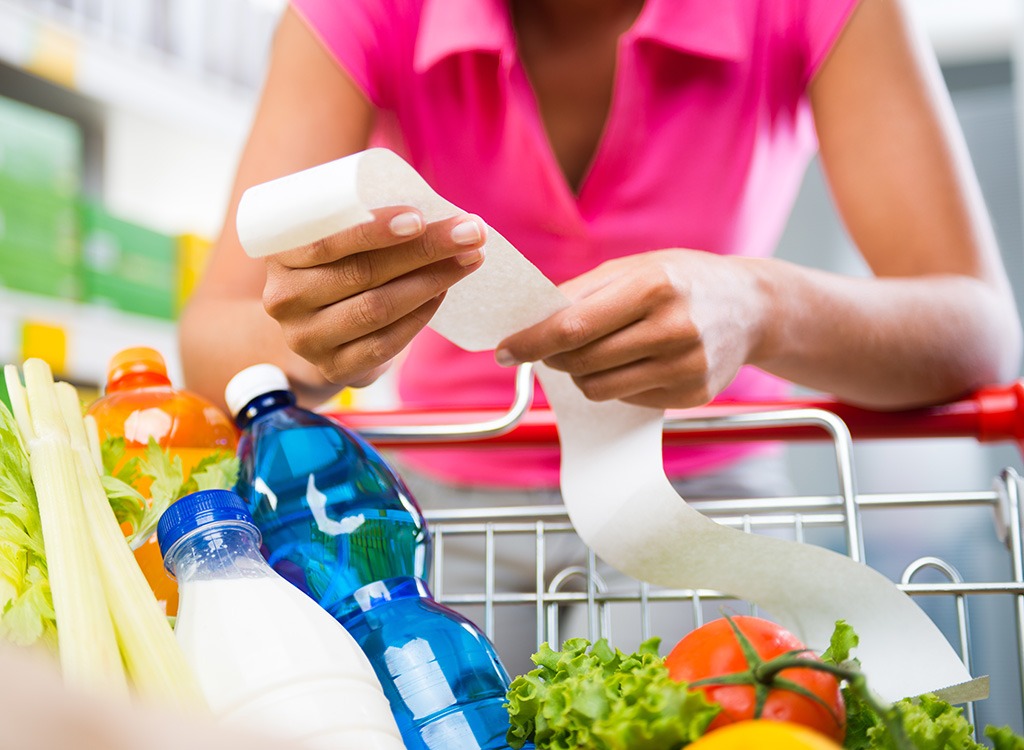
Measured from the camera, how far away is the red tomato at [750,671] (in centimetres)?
45

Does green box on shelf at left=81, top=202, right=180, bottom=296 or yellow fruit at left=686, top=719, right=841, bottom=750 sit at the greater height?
green box on shelf at left=81, top=202, right=180, bottom=296

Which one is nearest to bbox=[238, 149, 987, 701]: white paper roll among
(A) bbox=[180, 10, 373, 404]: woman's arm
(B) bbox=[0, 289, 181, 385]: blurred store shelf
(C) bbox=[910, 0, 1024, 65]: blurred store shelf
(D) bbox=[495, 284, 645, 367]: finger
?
(D) bbox=[495, 284, 645, 367]: finger

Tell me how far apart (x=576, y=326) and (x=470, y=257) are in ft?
0.33

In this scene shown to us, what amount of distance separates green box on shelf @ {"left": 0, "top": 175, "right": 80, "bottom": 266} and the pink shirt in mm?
807

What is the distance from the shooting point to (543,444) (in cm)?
88

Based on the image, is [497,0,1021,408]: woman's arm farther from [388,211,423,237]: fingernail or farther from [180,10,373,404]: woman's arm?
[180,10,373,404]: woman's arm

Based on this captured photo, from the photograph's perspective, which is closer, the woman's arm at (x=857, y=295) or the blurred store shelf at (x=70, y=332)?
the woman's arm at (x=857, y=295)

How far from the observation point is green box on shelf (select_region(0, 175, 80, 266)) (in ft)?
5.37

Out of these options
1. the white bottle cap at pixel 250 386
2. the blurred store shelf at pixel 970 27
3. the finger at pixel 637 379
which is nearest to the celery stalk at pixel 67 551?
the white bottle cap at pixel 250 386

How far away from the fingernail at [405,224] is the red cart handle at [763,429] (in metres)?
0.32

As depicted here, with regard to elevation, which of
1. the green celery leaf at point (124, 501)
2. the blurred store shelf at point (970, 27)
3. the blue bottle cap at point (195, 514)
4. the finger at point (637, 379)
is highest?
the blurred store shelf at point (970, 27)

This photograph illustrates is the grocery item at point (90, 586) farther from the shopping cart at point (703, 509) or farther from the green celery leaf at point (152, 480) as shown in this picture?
the shopping cart at point (703, 509)

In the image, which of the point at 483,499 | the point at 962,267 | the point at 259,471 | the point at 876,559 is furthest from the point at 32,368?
the point at 876,559

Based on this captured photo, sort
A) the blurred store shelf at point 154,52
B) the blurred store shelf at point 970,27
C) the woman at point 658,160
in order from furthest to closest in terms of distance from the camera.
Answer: the blurred store shelf at point 970,27, the blurred store shelf at point 154,52, the woman at point 658,160
